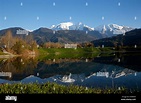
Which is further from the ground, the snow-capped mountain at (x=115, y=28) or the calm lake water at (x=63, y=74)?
the snow-capped mountain at (x=115, y=28)

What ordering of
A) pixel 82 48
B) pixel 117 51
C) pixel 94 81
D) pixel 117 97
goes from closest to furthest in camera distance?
pixel 117 97 < pixel 117 51 < pixel 82 48 < pixel 94 81

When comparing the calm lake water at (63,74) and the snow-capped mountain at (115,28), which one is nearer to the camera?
the snow-capped mountain at (115,28)

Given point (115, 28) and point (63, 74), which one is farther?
point (63, 74)

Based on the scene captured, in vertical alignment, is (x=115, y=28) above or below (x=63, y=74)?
above

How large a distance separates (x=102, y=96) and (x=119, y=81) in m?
5.52

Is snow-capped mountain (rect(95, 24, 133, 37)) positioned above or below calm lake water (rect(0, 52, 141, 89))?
Result: above

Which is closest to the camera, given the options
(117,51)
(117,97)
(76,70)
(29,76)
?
(117,97)

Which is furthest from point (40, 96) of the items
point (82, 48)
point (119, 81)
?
point (119, 81)

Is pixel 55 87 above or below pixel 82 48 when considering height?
below

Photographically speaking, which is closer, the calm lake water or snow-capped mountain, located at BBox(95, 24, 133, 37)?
snow-capped mountain, located at BBox(95, 24, 133, 37)

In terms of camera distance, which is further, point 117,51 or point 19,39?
point 19,39

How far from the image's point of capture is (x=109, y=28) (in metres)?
5.72

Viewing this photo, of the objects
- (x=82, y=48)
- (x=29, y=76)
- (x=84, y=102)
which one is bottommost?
(x=84, y=102)

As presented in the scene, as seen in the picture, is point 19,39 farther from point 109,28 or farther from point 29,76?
point 109,28
